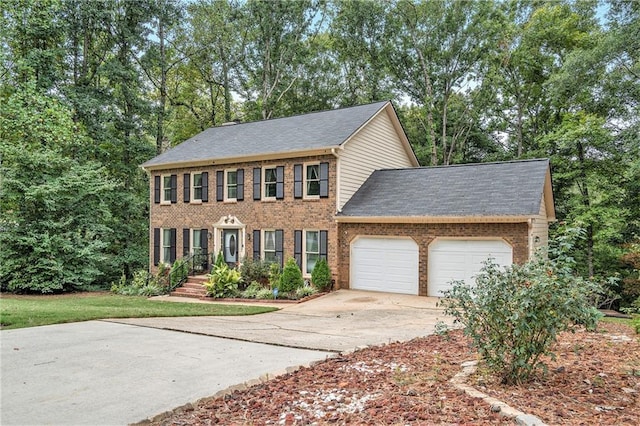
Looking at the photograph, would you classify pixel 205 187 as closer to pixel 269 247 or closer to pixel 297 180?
pixel 269 247

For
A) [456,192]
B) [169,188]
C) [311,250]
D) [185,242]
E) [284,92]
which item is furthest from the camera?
[284,92]

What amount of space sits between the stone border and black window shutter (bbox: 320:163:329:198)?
35.8ft

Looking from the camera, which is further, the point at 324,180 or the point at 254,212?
the point at 254,212

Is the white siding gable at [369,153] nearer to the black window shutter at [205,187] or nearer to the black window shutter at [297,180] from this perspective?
the black window shutter at [297,180]

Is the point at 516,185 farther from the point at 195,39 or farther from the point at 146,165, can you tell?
the point at 195,39

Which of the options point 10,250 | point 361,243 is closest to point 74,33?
point 10,250

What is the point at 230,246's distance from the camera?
17.6 m

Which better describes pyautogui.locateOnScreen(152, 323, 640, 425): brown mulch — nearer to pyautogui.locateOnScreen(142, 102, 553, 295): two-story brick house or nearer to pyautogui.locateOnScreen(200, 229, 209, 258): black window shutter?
pyautogui.locateOnScreen(142, 102, 553, 295): two-story brick house

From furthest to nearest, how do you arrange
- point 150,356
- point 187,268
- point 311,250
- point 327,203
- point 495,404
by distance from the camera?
point 187,268, point 311,250, point 327,203, point 150,356, point 495,404

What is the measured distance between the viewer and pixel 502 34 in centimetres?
2352

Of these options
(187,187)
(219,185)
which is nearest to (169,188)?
(187,187)

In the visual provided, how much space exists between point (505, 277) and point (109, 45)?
25926 millimetres

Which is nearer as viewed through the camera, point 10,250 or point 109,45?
point 10,250

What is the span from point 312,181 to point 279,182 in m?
1.44
